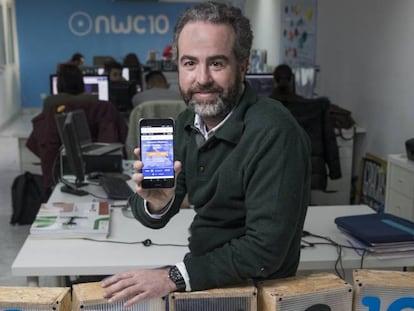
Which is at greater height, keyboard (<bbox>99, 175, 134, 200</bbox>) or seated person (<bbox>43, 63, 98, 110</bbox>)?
seated person (<bbox>43, 63, 98, 110</bbox>)

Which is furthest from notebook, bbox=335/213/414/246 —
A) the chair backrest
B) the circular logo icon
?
the circular logo icon

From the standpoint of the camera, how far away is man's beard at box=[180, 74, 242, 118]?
1345 millimetres

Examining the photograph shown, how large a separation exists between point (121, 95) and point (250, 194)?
4.94 m

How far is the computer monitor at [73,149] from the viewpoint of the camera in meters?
2.93

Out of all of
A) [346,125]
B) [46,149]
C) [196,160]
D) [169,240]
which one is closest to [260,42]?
[346,125]

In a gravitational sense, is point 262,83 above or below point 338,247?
above

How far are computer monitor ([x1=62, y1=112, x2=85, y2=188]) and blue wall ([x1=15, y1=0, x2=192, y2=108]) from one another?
8.52 metres

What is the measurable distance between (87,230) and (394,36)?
314 cm

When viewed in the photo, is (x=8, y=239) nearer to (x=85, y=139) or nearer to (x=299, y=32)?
(x=85, y=139)

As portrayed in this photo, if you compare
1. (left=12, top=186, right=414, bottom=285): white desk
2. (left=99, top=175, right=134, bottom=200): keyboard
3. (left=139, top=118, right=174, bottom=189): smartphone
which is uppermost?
(left=139, top=118, right=174, bottom=189): smartphone

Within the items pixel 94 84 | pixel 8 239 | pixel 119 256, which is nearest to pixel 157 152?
pixel 119 256

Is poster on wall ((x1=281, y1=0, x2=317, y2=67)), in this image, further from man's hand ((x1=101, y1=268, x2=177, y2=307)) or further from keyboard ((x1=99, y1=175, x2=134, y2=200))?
man's hand ((x1=101, y1=268, x2=177, y2=307))

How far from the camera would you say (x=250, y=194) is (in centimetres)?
128

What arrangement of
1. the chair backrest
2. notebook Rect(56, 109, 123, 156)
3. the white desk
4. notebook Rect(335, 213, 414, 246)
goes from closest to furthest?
the white desk, notebook Rect(335, 213, 414, 246), notebook Rect(56, 109, 123, 156), the chair backrest
